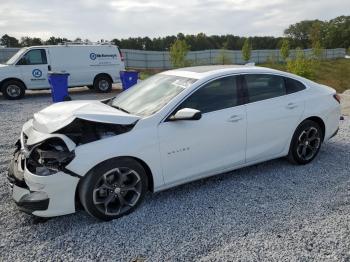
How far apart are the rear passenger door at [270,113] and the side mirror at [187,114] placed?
911 millimetres

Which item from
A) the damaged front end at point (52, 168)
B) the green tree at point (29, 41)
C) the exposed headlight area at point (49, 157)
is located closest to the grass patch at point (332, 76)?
the damaged front end at point (52, 168)

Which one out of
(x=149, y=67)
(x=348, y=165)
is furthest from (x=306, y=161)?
(x=149, y=67)

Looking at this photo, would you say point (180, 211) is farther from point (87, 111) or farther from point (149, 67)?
point (149, 67)

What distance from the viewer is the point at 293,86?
194 inches

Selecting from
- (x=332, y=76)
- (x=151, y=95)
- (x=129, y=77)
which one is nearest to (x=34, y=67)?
(x=129, y=77)

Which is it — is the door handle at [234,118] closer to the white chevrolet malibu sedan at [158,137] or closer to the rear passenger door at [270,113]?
the white chevrolet malibu sedan at [158,137]

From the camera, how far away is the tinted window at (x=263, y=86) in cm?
453

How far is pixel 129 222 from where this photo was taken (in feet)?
11.8

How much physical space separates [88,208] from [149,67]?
1363 inches

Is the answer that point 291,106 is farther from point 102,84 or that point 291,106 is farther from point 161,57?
point 161,57

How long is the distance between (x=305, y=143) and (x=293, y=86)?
0.85 meters

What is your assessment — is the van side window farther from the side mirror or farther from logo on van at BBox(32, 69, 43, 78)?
the side mirror

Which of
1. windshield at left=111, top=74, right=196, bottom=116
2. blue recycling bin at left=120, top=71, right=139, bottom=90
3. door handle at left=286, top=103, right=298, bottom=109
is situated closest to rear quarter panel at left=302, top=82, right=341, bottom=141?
door handle at left=286, top=103, right=298, bottom=109

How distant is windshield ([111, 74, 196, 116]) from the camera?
4.05 metres
